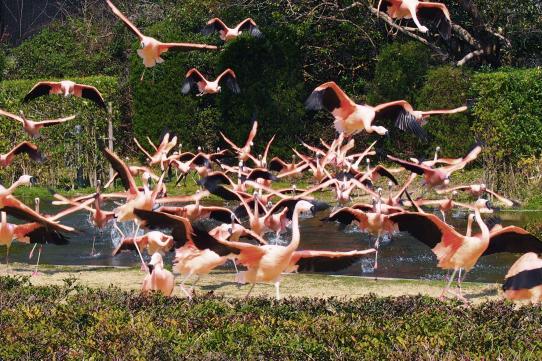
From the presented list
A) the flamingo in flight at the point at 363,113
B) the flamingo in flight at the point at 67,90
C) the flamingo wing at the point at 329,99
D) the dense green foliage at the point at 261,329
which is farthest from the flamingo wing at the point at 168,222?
the flamingo in flight at the point at 67,90

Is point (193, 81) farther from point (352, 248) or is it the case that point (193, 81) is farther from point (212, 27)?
point (352, 248)

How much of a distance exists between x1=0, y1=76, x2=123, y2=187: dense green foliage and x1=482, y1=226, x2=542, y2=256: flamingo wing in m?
11.1

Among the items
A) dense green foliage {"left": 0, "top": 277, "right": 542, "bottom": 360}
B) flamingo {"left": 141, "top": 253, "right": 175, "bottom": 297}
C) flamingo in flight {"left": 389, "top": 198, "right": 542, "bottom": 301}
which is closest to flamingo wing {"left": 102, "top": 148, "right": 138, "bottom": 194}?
flamingo {"left": 141, "top": 253, "right": 175, "bottom": 297}

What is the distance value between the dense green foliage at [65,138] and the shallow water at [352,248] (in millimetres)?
4085

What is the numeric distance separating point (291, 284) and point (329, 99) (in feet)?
9.51

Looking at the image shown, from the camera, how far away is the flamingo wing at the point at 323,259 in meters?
7.90

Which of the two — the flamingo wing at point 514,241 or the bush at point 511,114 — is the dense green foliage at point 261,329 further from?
the bush at point 511,114

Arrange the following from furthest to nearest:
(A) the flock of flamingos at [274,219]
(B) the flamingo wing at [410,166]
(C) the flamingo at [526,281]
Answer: (B) the flamingo wing at [410,166], (A) the flock of flamingos at [274,219], (C) the flamingo at [526,281]

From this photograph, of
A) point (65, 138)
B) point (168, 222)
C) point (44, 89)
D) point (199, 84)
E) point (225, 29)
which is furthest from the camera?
point (65, 138)

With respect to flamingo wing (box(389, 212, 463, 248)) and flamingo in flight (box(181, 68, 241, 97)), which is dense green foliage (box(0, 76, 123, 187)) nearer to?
Answer: flamingo in flight (box(181, 68, 241, 97))

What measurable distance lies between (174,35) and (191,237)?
42.9ft

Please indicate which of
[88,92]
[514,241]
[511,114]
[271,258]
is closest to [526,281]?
[514,241]

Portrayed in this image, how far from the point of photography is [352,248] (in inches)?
469

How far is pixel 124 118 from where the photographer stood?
71.7 feet
